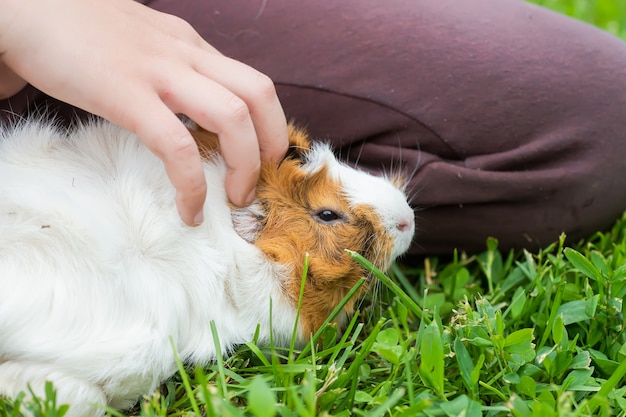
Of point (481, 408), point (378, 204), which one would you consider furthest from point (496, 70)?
point (481, 408)

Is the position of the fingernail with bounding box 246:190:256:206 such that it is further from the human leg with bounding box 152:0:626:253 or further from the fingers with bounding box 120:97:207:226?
the human leg with bounding box 152:0:626:253

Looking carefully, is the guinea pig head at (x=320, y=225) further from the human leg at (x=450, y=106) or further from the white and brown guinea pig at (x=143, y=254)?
the human leg at (x=450, y=106)

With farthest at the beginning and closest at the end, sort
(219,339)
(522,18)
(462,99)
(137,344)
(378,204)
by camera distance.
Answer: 1. (522,18)
2. (462,99)
3. (378,204)
4. (219,339)
5. (137,344)

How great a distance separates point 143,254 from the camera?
1.19m

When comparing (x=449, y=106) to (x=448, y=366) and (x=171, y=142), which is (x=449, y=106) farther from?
(x=171, y=142)

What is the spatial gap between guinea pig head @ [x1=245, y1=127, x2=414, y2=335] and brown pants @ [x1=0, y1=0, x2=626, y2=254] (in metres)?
0.33

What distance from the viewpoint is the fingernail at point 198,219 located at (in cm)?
121

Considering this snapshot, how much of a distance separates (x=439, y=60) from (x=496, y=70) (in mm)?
137

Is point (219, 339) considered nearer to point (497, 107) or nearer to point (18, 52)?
point (18, 52)

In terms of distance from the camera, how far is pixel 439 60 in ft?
5.59

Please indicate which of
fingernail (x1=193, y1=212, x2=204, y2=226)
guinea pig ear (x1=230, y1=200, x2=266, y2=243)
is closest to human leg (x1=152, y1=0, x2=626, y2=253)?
guinea pig ear (x1=230, y1=200, x2=266, y2=243)

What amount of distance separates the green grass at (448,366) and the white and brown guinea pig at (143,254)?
0.06m

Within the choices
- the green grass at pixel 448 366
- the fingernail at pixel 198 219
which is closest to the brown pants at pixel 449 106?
the green grass at pixel 448 366

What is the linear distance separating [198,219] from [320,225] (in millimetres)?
235
